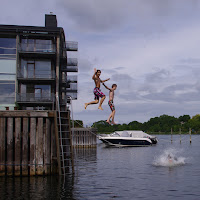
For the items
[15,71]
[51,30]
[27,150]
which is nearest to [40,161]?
[27,150]

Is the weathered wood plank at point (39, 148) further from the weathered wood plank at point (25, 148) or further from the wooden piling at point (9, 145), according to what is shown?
the wooden piling at point (9, 145)

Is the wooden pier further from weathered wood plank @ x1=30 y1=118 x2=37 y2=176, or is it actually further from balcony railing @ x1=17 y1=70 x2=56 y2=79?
balcony railing @ x1=17 y1=70 x2=56 y2=79

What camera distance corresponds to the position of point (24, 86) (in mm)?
46531

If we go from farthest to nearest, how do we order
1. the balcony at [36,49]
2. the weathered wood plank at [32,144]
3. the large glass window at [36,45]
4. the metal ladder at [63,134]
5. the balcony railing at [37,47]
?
1. the large glass window at [36,45]
2. the balcony railing at [37,47]
3. the balcony at [36,49]
4. the metal ladder at [63,134]
5. the weathered wood plank at [32,144]

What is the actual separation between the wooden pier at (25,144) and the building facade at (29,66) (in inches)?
857

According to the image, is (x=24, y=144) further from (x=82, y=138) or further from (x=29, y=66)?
(x=82, y=138)

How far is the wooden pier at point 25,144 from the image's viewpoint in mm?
21188

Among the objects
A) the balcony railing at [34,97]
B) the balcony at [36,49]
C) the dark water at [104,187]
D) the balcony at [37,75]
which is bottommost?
the dark water at [104,187]

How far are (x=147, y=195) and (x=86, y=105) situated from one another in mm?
8857

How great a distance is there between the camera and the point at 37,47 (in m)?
46.5

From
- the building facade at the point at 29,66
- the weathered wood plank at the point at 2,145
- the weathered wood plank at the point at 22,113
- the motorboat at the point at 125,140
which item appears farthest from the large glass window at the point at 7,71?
the motorboat at the point at 125,140

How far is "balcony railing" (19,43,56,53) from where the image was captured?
150 ft

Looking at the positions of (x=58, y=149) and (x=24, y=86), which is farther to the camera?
(x=24, y=86)

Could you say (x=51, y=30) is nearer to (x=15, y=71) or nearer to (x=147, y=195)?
(x=15, y=71)
